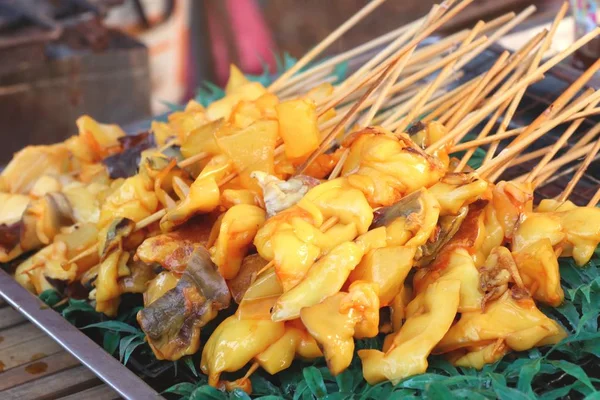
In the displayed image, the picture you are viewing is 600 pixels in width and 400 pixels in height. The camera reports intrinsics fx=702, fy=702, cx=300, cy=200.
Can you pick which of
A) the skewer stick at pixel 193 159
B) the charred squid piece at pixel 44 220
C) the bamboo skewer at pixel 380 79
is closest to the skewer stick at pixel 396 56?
the bamboo skewer at pixel 380 79

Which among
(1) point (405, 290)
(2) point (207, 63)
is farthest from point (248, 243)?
(2) point (207, 63)

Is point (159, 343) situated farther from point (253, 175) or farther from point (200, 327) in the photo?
point (253, 175)

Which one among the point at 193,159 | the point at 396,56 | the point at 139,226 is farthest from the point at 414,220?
the point at 139,226

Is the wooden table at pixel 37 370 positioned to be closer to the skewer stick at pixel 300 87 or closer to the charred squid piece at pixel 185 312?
the charred squid piece at pixel 185 312

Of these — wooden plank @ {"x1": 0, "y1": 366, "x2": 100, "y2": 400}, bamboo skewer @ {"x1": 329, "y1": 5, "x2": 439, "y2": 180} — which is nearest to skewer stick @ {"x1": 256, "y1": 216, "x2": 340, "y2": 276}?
bamboo skewer @ {"x1": 329, "y1": 5, "x2": 439, "y2": 180}

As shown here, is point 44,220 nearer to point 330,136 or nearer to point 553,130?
point 330,136
